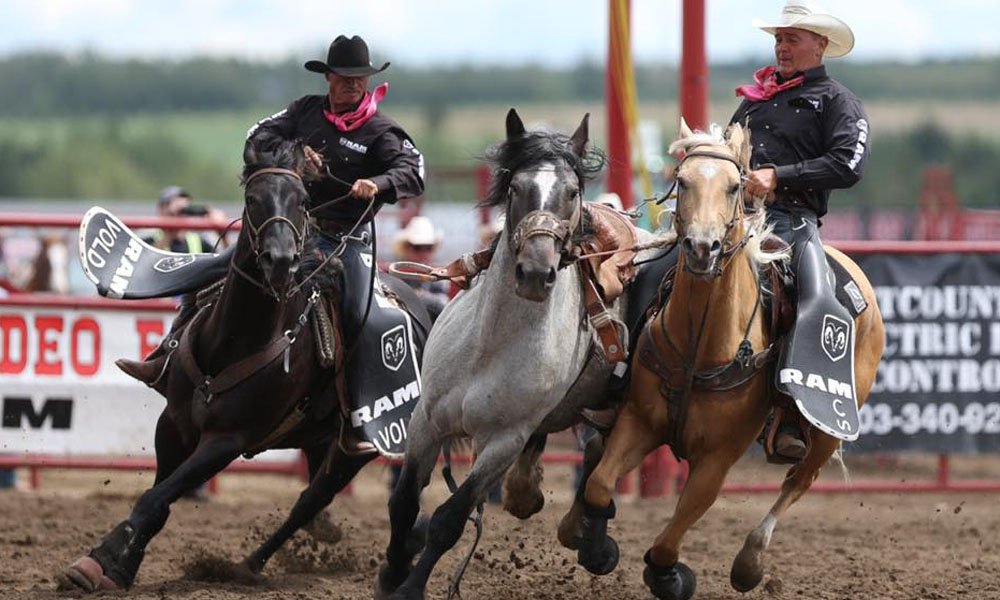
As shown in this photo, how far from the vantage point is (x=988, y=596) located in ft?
24.2

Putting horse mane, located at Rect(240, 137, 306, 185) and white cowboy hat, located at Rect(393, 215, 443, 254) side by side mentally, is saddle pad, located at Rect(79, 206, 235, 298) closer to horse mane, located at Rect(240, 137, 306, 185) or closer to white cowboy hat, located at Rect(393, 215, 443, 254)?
horse mane, located at Rect(240, 137, 306, 185)

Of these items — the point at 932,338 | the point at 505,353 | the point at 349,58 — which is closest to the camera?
the point at 505,353

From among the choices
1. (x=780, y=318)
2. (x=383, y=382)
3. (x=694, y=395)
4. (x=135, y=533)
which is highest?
(x=780, y=318)

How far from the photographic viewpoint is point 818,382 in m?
Answer: 6.66

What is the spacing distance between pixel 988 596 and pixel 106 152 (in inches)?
1543

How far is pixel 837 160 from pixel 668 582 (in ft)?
6.00

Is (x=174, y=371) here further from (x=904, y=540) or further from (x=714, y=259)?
(x=904, y=540)

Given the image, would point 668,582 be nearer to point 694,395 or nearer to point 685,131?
point 694,395

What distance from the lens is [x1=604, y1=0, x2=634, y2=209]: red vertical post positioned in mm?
10711

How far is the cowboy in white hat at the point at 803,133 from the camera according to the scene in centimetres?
680

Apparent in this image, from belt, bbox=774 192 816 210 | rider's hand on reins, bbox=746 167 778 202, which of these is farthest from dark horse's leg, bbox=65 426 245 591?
belt, bbox=774 192 816 210

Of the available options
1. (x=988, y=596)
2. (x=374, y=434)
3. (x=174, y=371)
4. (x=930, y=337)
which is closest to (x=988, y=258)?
(x=930, y=337)

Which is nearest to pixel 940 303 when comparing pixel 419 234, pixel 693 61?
pixel 693 61

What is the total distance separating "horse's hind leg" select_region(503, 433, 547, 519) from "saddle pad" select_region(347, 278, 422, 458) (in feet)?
1.87
